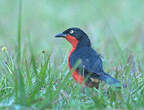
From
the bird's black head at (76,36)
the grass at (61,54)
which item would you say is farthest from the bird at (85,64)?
the grass at (61,54)

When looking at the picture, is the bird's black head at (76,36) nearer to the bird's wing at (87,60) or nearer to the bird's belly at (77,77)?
the bird's wing at (87,60)

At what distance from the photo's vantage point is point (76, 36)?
19.8ft

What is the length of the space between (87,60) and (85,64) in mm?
92

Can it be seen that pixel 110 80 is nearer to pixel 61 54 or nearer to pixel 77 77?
pixel 77 77

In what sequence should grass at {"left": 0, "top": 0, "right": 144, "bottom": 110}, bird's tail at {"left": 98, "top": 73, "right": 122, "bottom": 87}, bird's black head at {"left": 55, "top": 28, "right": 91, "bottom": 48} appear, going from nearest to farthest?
grass at {"left": 0, "top": 0, "right": 144, "bottom": 110}
bird's tail at {"left": 98, "top": 73, "right": 122, "bottom": 87}
bird's black head at {"left": 55, "top": 28, "right": 91, "bottom": 48}

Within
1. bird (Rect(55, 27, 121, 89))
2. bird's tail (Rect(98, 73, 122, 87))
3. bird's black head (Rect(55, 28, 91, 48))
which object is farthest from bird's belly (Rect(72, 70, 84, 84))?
bird's black head (Rect(55, 28, 91, 48))

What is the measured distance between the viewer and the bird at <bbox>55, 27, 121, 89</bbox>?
489 cm

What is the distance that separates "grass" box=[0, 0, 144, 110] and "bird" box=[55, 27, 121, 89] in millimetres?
126

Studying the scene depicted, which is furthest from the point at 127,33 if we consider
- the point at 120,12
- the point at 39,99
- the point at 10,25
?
the point at 39,99

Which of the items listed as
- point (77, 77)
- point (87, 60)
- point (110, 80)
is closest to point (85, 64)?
point (87, 60)

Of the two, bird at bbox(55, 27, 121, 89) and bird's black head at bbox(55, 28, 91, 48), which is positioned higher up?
bird's black head at bbox(55, 28, 91, 48)

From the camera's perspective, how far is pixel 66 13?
12438 millimetres

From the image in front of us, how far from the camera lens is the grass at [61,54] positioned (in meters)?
4.04

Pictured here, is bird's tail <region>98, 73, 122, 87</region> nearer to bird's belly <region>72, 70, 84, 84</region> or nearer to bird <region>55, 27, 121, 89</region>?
bird <region>55, 27, 121, 89</region>
